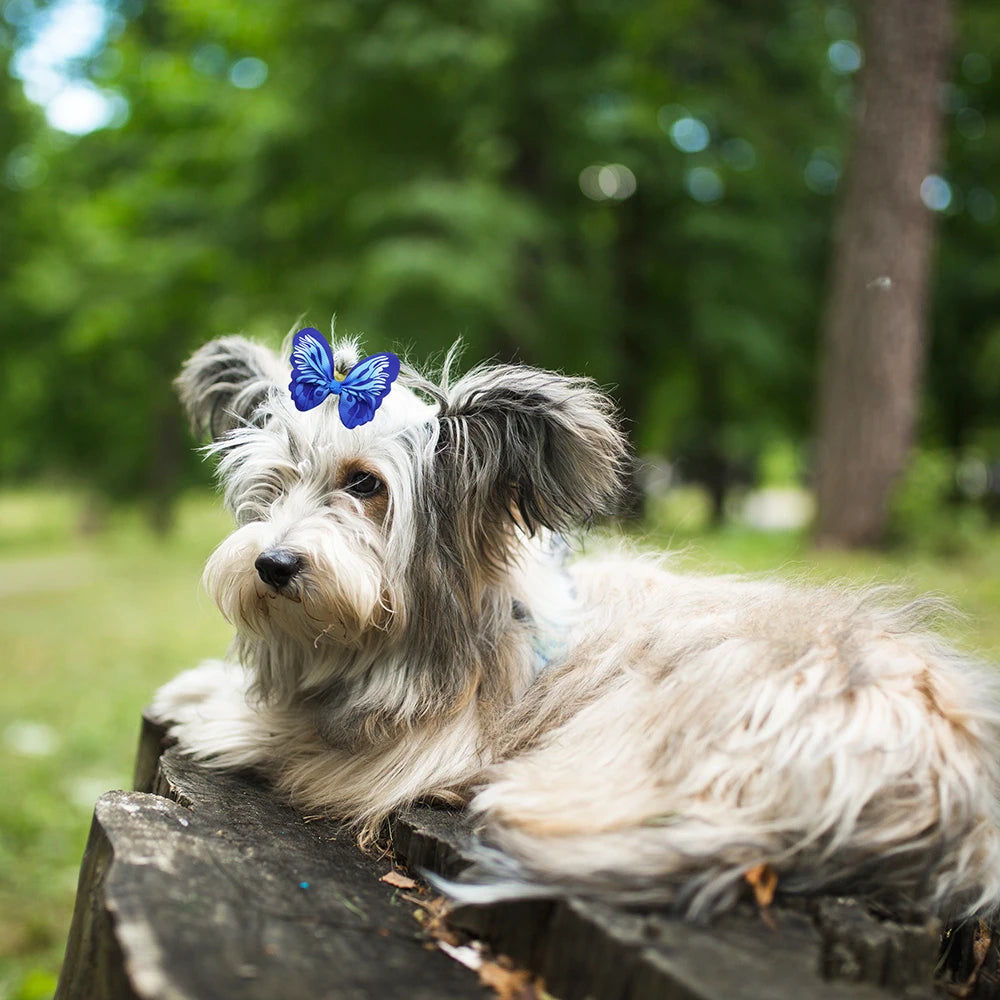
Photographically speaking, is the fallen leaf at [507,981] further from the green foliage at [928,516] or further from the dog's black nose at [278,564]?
the green foliage at [928,516]

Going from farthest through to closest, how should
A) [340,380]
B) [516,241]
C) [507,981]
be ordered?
[516,241]
[340,380]
[507,981]

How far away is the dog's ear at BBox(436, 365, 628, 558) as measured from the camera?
8.27 ft

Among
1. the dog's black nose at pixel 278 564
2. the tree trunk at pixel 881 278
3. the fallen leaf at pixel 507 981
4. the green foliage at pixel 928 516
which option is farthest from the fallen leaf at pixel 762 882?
the tree trunk at pixel 881 278

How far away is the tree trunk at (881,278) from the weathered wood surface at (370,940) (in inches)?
287

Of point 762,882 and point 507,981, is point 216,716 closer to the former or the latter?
point 507,981

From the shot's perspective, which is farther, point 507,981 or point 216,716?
point 216,716

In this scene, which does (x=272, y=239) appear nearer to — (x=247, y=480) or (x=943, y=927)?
(x=247, y=480)

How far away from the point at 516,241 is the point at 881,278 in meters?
4.91

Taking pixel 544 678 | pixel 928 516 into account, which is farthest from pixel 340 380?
pixel 928 516

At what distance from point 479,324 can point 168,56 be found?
29.8 ft

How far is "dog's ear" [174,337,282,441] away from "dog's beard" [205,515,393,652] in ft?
1.81

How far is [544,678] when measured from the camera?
8.70 ft

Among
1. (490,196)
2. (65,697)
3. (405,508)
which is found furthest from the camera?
(490,196)

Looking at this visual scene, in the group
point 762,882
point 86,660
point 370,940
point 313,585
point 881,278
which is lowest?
point 86,660
